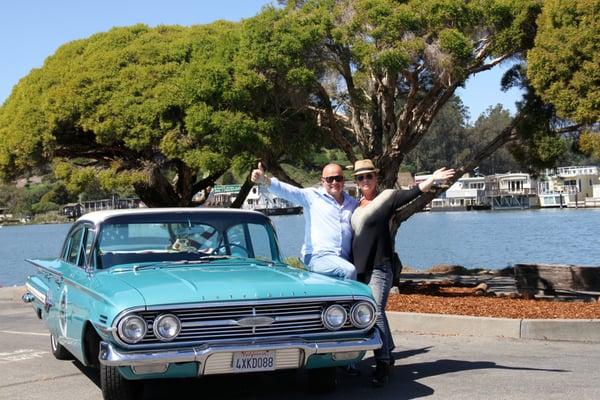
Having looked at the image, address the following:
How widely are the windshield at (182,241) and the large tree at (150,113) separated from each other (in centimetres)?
816

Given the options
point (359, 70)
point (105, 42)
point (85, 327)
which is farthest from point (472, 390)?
point (105, 42)

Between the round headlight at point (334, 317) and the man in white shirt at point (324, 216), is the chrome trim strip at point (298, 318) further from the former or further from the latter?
the man in white shirt at point (324, 216)

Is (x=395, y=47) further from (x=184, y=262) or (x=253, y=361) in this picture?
(x=253, y=361)

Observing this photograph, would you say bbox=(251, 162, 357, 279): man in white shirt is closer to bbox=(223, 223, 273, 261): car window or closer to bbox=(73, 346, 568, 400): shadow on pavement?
bbox=(223, 223, 273, 261): car window

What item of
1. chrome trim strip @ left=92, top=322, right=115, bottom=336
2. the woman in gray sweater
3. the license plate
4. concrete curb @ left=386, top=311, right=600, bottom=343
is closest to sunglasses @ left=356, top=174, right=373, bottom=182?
the woman in gray sweater

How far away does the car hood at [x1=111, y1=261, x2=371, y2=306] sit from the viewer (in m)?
6.25

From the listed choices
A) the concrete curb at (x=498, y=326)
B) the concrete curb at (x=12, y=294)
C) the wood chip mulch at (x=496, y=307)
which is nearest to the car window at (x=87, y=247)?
the concrete curb at (x=498, y=326)

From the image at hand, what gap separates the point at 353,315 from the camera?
669 cm

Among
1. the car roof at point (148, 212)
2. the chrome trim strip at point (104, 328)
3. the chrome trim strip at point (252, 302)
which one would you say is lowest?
the chrome trim strip at point (104, 328)

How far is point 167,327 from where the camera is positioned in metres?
6.14

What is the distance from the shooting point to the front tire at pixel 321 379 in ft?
23.2

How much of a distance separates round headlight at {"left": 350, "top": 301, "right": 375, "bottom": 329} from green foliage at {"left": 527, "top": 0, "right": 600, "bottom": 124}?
801 cm

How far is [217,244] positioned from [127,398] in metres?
1.89

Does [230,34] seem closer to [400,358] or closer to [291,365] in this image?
[400,358]
